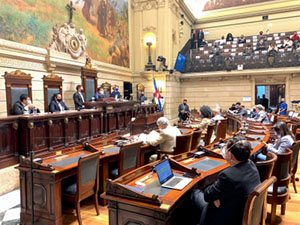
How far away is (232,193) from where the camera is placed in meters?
1.86

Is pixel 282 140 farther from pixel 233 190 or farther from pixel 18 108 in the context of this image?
pixel 18 108

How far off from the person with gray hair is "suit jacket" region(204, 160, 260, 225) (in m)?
A: 2.20

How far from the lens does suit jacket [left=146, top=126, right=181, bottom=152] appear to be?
165 inches

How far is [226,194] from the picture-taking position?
1.87 m

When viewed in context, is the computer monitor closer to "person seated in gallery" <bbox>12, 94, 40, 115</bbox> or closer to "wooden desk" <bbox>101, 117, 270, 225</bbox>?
"person seated in gallery" <bbox>12, 94, 40, 115</bbox>

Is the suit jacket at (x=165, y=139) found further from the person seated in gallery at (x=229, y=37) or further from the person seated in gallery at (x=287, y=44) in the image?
the person seated in gallery at (x=229, y=37)

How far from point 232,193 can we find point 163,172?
0.72m

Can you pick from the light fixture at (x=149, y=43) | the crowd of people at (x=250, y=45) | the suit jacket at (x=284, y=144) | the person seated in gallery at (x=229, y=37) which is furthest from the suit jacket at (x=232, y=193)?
the person seated in gallery at (x=229, y=37)

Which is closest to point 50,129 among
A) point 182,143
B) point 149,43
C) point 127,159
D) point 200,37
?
point 127,159

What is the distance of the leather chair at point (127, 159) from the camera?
3479mm

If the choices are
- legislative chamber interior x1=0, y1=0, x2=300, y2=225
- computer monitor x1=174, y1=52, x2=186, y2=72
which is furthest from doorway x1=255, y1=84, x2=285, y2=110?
computer monitor x1=174, y1=52, x2=186, y2=72

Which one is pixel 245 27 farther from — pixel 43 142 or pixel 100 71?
pixel 43 142

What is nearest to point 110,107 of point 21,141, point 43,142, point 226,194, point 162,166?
point 43,142

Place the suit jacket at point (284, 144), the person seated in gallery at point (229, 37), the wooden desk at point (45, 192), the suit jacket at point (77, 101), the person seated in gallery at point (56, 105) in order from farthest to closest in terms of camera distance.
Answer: the person seated in gallery at point (229, 37)
the suit jacket at point (77, 101)
the person seated in gallery at point (56, 105)
the suit jacket at point (284, 144)
the wooden desk at point (45, 192)
